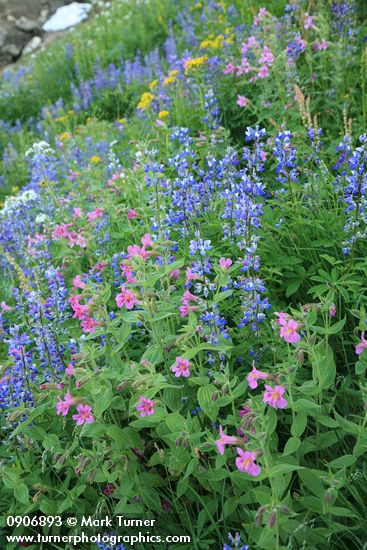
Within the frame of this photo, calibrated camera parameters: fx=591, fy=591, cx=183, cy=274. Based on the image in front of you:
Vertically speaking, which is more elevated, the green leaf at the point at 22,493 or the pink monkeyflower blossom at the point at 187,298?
the pink monkeyflower blossom at the point at 187,298

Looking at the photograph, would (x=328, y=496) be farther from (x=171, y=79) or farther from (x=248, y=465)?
(x=171, y=79)

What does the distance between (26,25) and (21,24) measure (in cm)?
13

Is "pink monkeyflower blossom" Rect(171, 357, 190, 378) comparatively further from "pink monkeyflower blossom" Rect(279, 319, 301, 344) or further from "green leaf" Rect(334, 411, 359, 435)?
"green leaf" Rect(334, 411, 359, 435)

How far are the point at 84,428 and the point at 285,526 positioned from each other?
700 millimetres

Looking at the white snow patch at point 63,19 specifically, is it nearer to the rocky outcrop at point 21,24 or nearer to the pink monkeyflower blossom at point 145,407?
the rocky outcrop at point 21,24

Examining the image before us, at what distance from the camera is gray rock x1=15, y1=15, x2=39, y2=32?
15.0m

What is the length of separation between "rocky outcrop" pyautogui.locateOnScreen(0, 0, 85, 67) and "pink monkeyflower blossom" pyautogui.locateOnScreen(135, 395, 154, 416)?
45.8 feet

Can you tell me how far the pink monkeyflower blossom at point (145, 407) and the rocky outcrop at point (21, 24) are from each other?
13952 mm

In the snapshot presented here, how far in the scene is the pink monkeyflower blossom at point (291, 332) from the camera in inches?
70.8

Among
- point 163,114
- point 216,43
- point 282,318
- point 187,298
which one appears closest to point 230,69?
point 163,114

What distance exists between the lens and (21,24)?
49.3 feet

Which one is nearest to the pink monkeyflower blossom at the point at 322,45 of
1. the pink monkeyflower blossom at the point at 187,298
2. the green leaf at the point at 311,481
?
the pink monkeyflower blossom at the point at 187,298

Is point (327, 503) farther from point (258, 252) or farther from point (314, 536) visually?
point (258, 252)

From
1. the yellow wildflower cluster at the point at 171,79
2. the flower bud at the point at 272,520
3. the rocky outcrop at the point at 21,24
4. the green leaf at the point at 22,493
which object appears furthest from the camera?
the rocky outcrop at the point at 21,24
